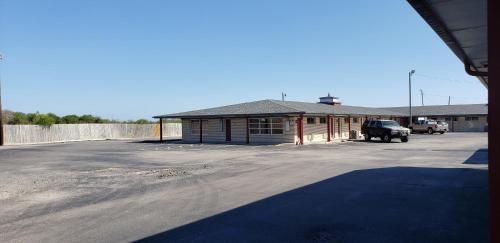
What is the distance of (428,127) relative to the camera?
5162 cm

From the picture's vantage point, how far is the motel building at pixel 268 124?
3462 centimetres

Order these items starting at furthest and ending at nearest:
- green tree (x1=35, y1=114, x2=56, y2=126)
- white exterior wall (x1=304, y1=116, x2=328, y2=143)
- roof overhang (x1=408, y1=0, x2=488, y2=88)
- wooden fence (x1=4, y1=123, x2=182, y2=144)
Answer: green tree (x1=35, y1=114, x2=56, y2=126) < wooden fence (x1=4, y1=123, x2=182, y2=144) < white exterior wall (x1=304, y1=116, x2=328, y2=143) < roof overhang (x1=408, y1=0, x2=488, y2=88)

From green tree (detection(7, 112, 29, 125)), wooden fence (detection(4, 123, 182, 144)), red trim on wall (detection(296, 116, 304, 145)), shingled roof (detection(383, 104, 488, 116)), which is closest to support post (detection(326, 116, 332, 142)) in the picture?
red trim on wall (detection(296, 116, 304, 145))

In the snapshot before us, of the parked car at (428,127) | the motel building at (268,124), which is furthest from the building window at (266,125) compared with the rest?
the parked car at (428,127)

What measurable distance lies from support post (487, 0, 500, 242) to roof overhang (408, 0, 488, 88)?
9.09 ft

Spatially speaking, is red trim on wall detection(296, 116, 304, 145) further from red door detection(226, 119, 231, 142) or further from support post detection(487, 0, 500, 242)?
support post detection(487, 0, 500, 242)

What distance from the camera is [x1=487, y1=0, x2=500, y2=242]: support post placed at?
9.74 ft

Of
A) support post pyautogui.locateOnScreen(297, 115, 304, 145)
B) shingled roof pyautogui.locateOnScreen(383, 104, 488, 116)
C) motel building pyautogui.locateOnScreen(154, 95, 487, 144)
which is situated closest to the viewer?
support post pyautogui.locateOnScreen(297, 115, 304, 145)

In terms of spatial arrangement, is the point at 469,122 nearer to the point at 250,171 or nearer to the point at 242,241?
the point at 250,171

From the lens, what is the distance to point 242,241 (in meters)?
6.68

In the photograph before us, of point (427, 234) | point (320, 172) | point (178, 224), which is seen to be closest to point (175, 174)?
point (320, 172)

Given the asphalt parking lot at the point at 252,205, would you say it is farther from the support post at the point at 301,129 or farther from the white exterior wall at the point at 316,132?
the white exterior wall at the point at 316,132

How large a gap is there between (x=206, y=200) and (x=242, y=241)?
3.59 metres

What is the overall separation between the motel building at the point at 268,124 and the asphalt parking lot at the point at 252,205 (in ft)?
60.1
